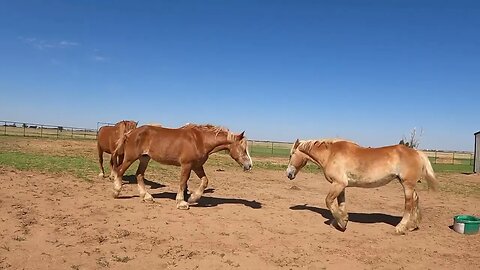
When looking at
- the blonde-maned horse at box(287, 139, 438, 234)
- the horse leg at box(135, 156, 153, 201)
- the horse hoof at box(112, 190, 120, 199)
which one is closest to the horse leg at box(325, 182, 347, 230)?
the blonde-maned horse at box(287, 139, 438, 234)

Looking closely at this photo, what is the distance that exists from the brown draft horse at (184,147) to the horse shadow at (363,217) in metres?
2.25

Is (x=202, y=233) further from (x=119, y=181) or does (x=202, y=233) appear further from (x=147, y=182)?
(x=147, y=182)

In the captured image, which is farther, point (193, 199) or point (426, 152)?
point (426, 152)

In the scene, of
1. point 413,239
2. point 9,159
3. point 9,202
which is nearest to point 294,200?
point 413,239

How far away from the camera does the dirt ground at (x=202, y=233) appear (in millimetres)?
6254

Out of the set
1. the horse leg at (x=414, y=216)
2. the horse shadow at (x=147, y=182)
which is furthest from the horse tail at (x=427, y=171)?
the horse shadow at (x=147, y=182)

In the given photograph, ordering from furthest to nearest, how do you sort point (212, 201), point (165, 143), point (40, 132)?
1. point (40, 132)
2. point (212, 201)
3. point (165, 143)

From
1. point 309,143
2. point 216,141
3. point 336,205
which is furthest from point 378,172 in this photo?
point 216,141

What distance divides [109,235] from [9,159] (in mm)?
10970

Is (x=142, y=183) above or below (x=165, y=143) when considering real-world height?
below

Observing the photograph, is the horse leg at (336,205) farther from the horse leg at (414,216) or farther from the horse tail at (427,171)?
the horse tail at (427,171)

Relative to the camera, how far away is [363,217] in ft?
33.9

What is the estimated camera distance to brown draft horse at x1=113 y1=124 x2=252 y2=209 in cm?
993

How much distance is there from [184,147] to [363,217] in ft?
16.3
